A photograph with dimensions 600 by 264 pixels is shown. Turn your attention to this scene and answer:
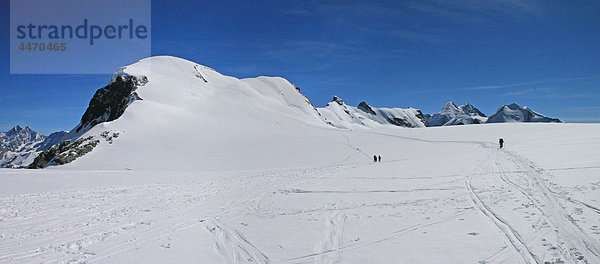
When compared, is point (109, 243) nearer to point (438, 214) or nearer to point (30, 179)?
point (438, 214)

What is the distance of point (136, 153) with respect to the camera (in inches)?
1357

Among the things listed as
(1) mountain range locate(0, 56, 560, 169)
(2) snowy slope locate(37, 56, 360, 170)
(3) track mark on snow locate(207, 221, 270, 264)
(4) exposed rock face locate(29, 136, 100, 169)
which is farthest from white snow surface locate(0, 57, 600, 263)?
(1) mountain range locate(0, 56, 560, 169)

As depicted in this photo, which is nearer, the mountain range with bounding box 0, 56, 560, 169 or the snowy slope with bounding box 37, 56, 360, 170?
the snowy slope with bounding box 37, 56, 360, 170

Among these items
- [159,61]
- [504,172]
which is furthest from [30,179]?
[159,61]

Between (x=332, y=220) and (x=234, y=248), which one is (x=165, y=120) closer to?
(x=332, y=220)

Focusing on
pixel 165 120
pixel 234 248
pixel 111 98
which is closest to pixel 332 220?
pixel 234 248

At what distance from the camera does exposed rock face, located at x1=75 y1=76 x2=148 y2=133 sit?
2208 inches

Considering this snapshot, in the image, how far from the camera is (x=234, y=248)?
785 centimetres

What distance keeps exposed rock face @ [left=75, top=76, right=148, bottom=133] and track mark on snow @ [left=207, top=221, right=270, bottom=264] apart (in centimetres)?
5288

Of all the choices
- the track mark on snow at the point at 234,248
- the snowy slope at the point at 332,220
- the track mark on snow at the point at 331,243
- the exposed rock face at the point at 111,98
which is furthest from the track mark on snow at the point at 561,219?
the exposed rock face at the point at 111,98

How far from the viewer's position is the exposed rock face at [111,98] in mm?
56094

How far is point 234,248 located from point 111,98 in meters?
64.6

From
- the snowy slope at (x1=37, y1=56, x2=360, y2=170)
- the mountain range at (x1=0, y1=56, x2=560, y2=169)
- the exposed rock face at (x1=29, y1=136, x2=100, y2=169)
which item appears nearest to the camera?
the exposed rock face at (x1=29, y1=136, x2=100, y2=169)

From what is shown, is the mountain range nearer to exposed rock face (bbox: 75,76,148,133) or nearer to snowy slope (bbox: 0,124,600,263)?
exposed rock face (bbox: 75,76,148,133)
